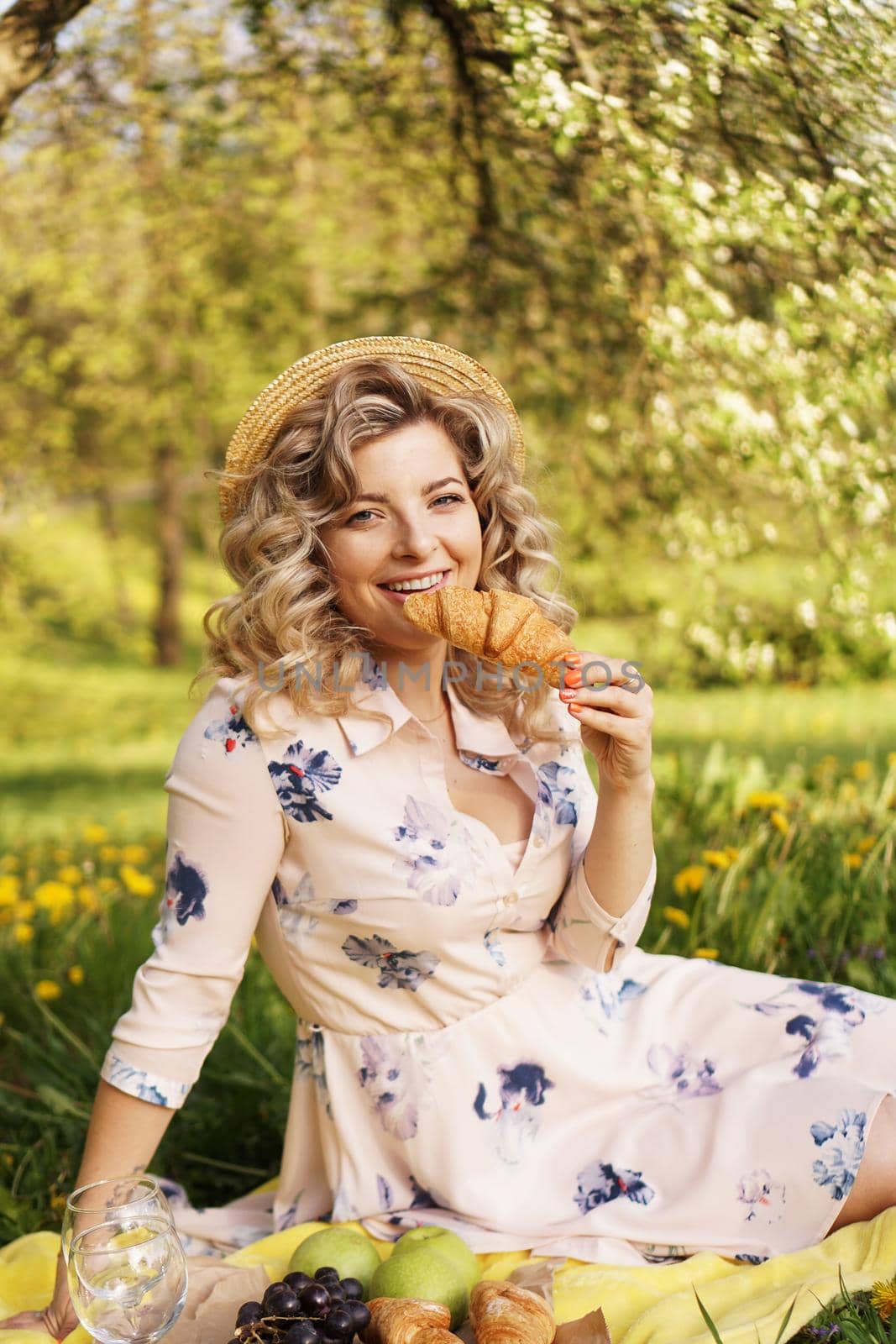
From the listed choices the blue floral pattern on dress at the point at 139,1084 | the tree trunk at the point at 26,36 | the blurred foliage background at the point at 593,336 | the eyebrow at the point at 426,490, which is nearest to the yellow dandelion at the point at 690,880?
the blurred foliage background at the point at 593,336

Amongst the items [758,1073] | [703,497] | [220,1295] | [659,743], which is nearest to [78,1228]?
[220,1295]

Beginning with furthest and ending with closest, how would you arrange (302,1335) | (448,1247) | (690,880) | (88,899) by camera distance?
1. (88,899)
2. (690,880)
3. (448,1247)
4. (302,1335)

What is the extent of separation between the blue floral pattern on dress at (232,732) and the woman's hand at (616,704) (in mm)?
602

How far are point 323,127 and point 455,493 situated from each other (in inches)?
181

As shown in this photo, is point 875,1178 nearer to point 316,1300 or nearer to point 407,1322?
point 407,1322

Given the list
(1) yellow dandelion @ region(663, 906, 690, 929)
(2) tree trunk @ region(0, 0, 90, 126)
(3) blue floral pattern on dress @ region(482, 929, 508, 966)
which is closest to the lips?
(3) blue floral pattern on dress @ region(482, 929, 508, 966)

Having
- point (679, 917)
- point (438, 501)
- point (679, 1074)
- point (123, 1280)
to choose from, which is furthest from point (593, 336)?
point (123, 1280)

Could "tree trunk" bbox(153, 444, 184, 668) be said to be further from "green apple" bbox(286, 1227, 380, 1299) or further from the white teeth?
"green apple" bbox(286, 1227, 380, 1299)

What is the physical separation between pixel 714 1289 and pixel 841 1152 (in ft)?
1.08

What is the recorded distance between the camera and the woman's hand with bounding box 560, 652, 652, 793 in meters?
2.11

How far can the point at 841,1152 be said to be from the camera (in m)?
2.21

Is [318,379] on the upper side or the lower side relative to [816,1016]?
upper

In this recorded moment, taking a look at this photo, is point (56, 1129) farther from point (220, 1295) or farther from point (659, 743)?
point (659, 743)

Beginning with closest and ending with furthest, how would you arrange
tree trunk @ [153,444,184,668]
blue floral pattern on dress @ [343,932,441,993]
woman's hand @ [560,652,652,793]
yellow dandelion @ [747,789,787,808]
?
woman's hand @ [560,652,652,793] < blue floral pattern on dress @ [343,932,441,993] < yellow dandelion @ [747,789,787,808] < tree trunk @ [153,444,184,668]
